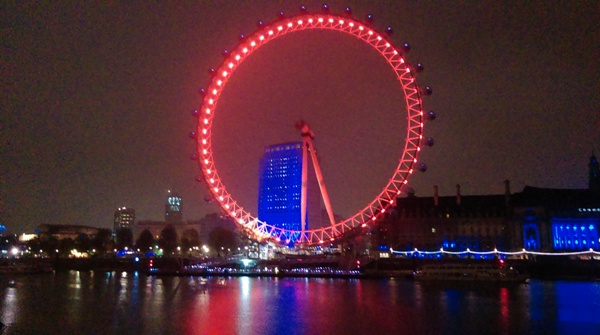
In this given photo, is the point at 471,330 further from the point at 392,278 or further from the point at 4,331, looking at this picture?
the point at 392,278

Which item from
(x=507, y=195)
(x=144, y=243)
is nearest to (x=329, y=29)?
(x=507, y=195)

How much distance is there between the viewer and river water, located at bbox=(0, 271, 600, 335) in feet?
55.6

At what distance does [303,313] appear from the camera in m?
20.5

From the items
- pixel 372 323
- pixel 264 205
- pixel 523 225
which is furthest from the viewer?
pixel 264 205

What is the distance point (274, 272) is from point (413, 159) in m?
Result: 22.0

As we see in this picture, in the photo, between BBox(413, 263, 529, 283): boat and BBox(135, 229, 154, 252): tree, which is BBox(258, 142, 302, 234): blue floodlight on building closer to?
BBox(135, 229, 154, 252): tree

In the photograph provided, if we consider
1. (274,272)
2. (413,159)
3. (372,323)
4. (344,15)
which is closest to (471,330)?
(372,323)

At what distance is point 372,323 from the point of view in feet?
58.8

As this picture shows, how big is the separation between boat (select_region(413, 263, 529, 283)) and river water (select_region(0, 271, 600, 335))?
10091 millimetres

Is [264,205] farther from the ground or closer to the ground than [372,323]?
farther from the ground

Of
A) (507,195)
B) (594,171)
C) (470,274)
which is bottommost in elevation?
(470,274)

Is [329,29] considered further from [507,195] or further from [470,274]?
[507,195]

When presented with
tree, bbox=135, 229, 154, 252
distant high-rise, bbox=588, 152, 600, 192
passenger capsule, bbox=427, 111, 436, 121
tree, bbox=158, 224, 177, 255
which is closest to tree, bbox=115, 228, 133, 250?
tree, bbox=135, 229, 154, 252

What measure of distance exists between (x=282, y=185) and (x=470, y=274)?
7221 centimetres
